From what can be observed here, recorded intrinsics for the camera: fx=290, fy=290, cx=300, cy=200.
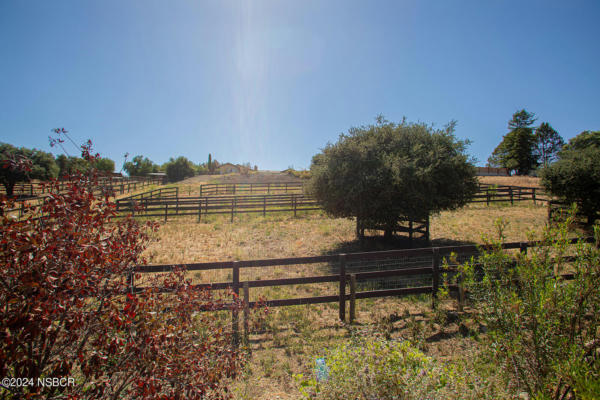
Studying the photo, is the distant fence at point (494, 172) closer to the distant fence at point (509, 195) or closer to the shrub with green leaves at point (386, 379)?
the distant fence at point (509, 195)

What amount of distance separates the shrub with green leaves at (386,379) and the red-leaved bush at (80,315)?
3.00 ft

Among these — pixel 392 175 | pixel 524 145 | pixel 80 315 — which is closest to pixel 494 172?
pixel 524 145

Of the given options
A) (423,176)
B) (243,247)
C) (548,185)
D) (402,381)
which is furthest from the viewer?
(548,185)

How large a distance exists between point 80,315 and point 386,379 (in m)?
2.29

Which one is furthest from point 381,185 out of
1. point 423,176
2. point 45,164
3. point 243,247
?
point 45,164

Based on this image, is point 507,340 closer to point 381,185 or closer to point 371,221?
point 381,185

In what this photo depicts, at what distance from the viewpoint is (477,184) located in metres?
11.7

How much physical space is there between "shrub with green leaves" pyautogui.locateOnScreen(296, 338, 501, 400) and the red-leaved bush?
0.91 m

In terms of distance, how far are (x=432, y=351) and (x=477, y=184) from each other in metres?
9.37

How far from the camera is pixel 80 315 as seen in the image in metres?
1.75

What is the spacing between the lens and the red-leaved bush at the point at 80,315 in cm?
163

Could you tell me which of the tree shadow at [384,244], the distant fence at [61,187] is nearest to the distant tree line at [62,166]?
the distant fence at [61,187]

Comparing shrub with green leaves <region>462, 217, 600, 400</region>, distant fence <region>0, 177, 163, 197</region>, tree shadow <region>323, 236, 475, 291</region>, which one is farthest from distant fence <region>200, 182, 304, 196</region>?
shrub with green leaves <region>462, 217, 600, 400</region>

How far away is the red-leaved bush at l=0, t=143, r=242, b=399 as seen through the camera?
64.2 inches
